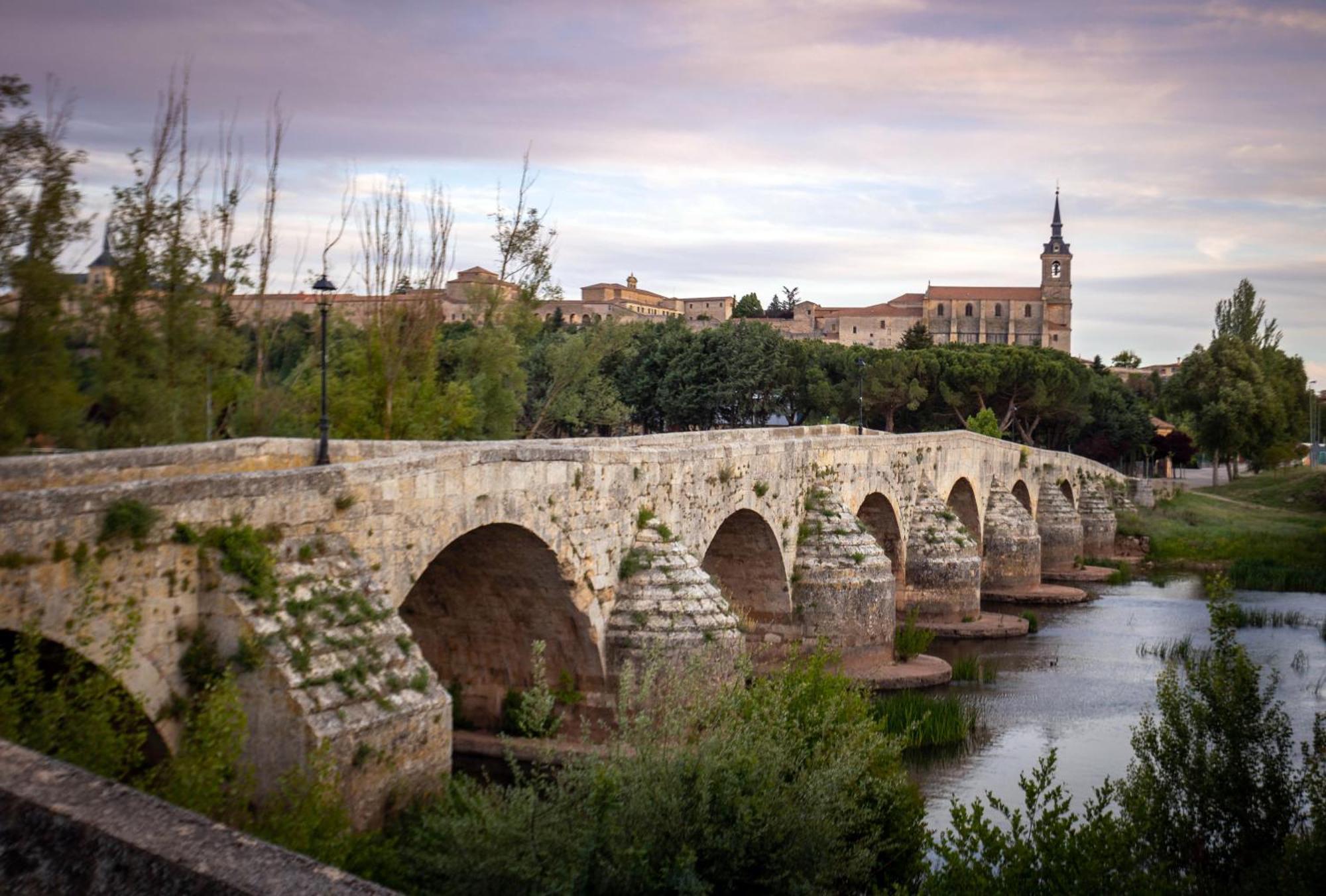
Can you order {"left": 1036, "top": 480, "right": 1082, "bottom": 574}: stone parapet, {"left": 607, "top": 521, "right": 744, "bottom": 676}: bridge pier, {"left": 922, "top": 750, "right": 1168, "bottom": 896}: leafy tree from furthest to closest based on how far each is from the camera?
{"left": 1036, "top": 480, "right": 1082, "bottom": 574}: stone parapet
{"left": 607, "top": 521, "right": 744, "bottom": 676}: bridge pier
{"left": 922, "top": 750, "right": 1168, "bottom": 896}: leafy tree

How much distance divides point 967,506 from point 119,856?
3015 cm

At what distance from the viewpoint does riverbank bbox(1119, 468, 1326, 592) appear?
33719 millimetres

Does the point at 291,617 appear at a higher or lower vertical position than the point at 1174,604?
higher

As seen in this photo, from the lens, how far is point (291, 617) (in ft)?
27.8

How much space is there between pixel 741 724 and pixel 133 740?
13.4 feet

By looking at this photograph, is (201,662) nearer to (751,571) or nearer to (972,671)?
(751,571)

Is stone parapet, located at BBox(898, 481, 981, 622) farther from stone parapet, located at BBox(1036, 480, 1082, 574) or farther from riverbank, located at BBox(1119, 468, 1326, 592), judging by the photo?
stone parapet, located at BBox(1036, 480, 1082, 574)

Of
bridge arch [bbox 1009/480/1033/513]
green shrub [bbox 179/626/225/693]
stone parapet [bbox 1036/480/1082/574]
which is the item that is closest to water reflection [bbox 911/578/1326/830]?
stone parapet [bbox 1036/480/1082/574]

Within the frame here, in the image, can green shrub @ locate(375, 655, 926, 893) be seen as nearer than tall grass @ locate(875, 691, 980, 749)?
Yes

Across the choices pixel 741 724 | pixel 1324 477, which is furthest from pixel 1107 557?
pixel 741 724

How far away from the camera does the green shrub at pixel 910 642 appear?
20.9 metres

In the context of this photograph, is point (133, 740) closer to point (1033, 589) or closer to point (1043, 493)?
point (1033, 589)

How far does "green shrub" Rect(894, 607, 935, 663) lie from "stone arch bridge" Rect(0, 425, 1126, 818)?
70cm

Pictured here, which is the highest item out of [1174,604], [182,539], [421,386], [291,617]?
[421,386]
